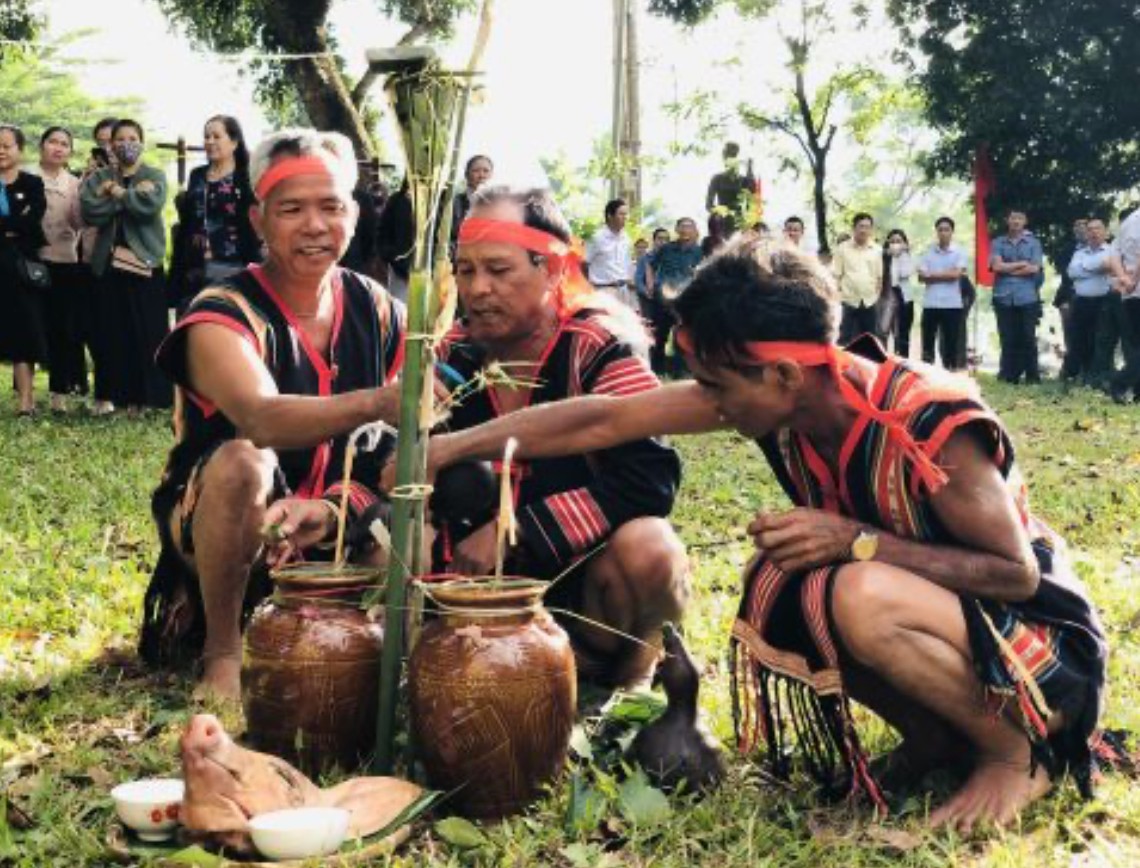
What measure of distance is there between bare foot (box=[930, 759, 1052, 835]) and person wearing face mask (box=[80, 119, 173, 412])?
892 cm

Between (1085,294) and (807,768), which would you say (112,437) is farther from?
(1085,294)

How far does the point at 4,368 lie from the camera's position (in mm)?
18609

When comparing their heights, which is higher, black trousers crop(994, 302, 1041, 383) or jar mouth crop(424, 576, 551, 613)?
jar mouth crop(424, 576, 551, 613)

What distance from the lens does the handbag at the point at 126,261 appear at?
441 inches

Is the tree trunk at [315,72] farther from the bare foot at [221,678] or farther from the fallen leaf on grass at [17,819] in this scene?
the fallen leaf on grass at [17,819]

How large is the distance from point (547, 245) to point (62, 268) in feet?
27.1

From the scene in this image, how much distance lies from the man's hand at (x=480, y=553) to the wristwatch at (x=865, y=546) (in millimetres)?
1063

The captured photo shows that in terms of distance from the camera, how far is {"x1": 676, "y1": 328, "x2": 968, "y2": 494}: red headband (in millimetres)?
3191

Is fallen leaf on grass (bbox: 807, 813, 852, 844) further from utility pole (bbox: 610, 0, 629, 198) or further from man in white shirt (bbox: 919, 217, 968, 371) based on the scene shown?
utility pole (bbox: 610, 0, 629, 198)

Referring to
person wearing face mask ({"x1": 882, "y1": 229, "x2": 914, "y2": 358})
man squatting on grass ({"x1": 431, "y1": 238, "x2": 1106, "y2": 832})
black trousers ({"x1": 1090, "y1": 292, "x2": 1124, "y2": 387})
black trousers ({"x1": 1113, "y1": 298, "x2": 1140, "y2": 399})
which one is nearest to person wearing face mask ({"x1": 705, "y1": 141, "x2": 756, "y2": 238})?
person wearing face mask ({"x1": 882, "y1": 229, "x2": 914, "y2": 358})

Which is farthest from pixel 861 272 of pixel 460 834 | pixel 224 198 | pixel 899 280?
pixel 460 834

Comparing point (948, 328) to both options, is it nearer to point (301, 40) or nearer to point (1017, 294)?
point (1017, 294)

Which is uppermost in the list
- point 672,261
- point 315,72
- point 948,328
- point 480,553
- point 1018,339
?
point 315,72

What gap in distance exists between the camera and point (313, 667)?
3355mm
